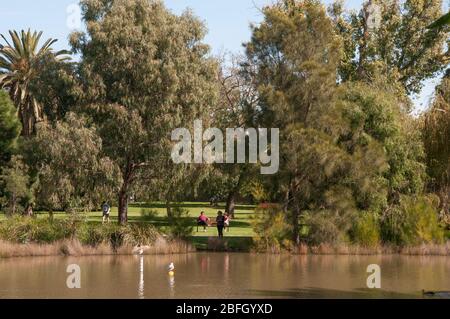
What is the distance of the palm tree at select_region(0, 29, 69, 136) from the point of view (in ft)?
181

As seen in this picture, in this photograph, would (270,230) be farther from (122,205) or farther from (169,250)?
(122,205)

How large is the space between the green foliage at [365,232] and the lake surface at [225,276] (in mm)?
1457

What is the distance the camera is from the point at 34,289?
23.9 meters

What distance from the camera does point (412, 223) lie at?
36.5 meters

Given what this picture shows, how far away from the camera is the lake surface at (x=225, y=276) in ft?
77.2

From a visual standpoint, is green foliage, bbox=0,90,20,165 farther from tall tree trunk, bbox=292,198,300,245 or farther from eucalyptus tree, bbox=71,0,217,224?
tall tree trunk, bbox=292,198,300,245

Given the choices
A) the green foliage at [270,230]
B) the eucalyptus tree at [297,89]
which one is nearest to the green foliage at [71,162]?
the green foliage at [270,230]

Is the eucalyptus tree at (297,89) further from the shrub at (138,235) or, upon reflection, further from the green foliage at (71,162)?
the green foliage at (71,162)

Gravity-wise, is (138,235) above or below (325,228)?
below

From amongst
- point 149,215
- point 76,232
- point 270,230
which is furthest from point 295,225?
point 76,232

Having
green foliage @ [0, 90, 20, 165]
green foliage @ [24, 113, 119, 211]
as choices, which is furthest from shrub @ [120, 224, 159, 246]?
green foliage @ [0, 90, 20, 165]

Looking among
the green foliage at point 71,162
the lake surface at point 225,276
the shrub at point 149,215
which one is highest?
the green foliage at point 71,162

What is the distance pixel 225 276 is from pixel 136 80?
1315cm
